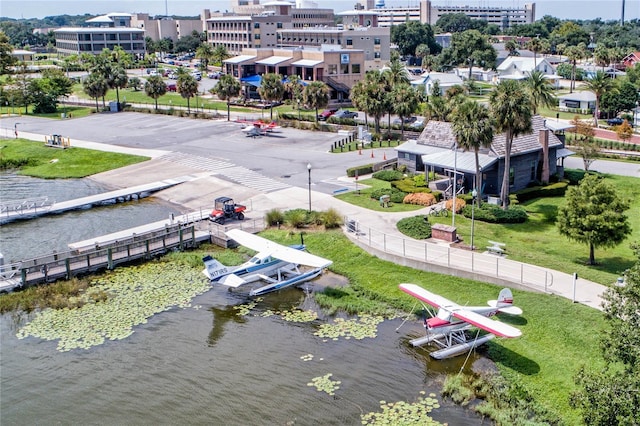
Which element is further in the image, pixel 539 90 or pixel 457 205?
pixel 539 90

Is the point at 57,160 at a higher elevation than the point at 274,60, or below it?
below

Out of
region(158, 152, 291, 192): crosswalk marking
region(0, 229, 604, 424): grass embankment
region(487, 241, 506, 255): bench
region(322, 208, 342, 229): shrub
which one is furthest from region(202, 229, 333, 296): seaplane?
region(158, 152, 291, 192): crosswalk marking

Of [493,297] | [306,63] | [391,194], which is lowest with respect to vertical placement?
[493,297]

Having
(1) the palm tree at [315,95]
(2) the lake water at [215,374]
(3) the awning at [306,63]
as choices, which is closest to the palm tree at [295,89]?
(1) the palm tree at [315,95]

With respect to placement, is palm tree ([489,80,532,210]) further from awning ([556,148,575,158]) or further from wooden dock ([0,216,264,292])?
wooden dock ([0,216,264,292])

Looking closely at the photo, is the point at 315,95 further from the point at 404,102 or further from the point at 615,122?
the point at 615,122

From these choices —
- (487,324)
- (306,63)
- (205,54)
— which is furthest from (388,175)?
(205,54)

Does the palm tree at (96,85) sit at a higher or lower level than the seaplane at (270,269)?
higher

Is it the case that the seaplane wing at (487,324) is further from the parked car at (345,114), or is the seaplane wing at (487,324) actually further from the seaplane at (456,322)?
the parked car at (345,114)
